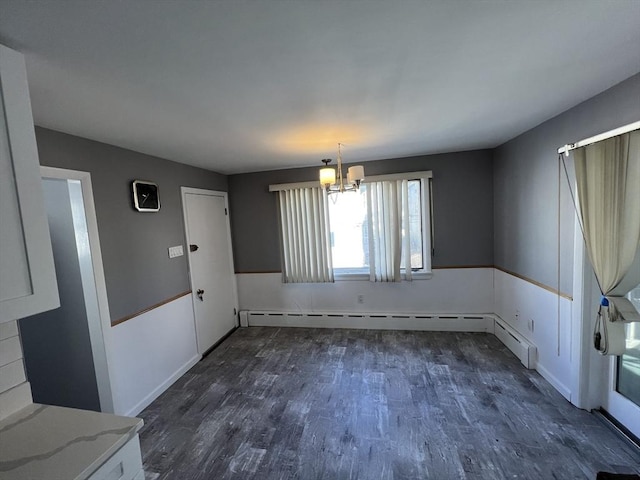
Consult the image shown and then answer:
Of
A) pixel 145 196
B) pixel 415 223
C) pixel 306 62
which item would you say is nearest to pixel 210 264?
pixel 145 196

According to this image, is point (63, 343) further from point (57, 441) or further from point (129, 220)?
point (57, 441)

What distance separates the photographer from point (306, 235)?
3908 mm

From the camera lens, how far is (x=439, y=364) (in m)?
2.89

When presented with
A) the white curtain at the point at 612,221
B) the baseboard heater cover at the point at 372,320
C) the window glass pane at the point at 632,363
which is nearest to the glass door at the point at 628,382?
the window glass pane at the point at 632,363

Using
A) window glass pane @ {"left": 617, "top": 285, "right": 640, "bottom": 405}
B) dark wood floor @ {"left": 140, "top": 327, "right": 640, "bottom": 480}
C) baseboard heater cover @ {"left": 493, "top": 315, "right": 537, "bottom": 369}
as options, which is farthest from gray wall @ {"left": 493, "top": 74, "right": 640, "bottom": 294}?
dark wood floor @ {"left": 140, "top": 327, "right": 640, "bottom": 480}

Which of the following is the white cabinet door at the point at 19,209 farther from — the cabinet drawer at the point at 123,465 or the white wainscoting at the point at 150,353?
the white wainscoting at the point at 150,353

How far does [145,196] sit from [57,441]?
209cm

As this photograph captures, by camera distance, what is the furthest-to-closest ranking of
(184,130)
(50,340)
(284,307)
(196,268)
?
(284,307) < (196,268) < (50,340) < (184,130)

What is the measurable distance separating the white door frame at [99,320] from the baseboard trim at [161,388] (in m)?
0.24

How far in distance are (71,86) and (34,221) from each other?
0.76m

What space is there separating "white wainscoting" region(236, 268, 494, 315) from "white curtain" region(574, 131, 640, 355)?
5.67 feet

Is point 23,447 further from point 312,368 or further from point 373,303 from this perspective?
point 373,303

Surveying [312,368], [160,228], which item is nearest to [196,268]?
[160,228]

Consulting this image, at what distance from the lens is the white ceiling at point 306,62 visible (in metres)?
0.95
